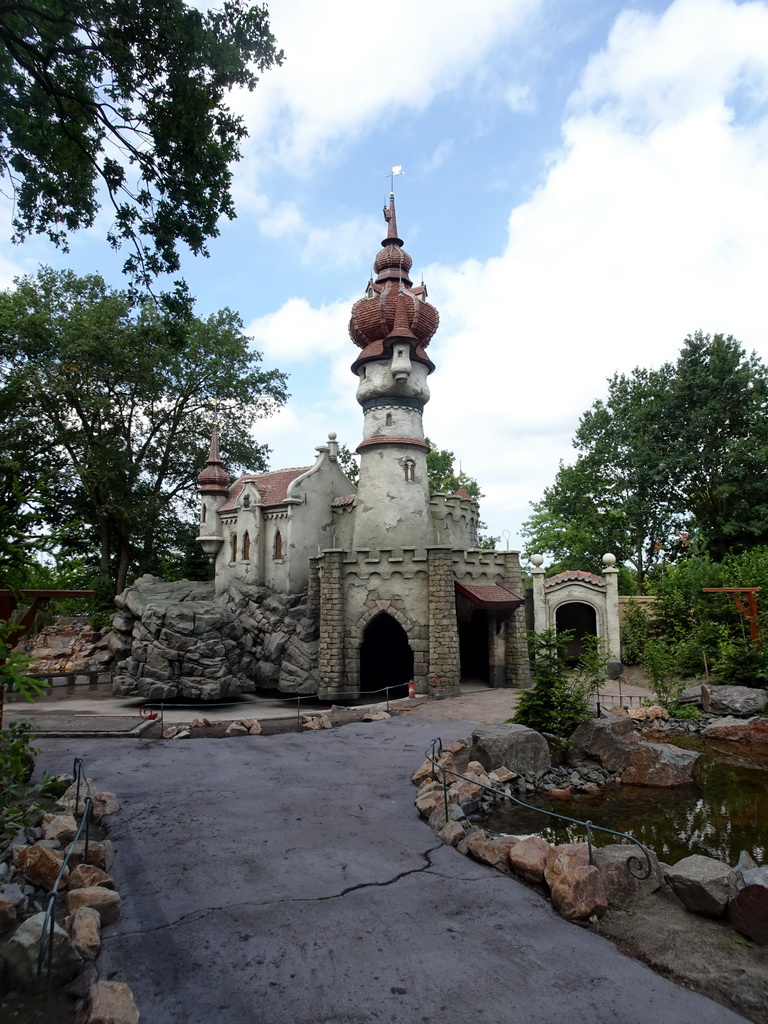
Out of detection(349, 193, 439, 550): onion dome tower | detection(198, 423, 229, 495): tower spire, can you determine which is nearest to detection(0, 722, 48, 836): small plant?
detection(349, 193, 439, 550): onion dome tower

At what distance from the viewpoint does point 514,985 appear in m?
4.71

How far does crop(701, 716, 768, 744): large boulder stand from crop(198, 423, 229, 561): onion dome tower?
2205 centimetres

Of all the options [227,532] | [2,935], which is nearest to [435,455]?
[227,532]

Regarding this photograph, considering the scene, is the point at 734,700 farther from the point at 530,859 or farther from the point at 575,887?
the point at 575,887

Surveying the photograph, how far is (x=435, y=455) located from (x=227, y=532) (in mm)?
17745

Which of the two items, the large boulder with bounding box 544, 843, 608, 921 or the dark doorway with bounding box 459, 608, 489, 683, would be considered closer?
the large boulder with bounding box 544, 843, 608, 921

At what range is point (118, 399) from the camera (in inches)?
1243

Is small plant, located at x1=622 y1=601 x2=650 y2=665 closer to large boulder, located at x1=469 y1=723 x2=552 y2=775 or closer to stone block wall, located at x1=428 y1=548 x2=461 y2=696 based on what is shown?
stone block wall, located at x1=428 y1=548 x2=461 y2=696

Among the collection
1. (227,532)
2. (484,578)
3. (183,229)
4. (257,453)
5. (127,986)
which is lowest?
(127,986)

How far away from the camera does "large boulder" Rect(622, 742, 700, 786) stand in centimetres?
1140

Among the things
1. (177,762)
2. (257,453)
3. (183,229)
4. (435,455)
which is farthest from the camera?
(435,455)

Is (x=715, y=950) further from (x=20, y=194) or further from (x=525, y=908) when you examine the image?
(x=20, y=194)

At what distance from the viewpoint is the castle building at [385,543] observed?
2219cm

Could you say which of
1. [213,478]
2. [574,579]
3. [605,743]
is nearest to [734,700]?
[605,743]
